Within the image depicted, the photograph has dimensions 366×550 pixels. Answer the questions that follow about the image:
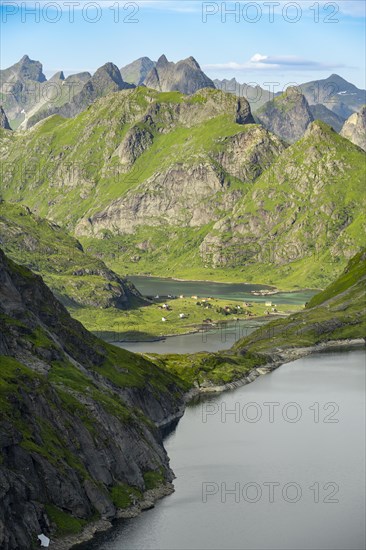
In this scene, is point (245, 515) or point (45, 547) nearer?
point (45, 547)

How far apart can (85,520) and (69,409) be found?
1093 inches

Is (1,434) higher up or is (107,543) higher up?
(1,434)

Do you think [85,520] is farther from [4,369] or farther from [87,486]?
[4,369]

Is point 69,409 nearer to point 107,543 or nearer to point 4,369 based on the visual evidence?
point 4,369

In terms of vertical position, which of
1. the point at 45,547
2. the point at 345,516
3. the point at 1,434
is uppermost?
the point at 1,434

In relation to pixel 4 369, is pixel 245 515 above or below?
below

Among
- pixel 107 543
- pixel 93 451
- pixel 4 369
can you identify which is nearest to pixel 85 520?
pixel 107 543

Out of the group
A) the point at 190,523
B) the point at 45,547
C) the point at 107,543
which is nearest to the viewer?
the point at 45,547

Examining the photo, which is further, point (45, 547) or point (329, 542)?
point (329, 542)

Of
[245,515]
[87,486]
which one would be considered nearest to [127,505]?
[87,486]

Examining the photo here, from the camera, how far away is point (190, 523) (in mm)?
189875

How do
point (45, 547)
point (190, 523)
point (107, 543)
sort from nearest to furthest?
point (45, 547) < point (107, 543) < point (190, 523)

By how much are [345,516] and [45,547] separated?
210ft

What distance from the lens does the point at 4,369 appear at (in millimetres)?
193250
